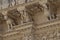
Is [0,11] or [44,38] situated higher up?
[0,11]

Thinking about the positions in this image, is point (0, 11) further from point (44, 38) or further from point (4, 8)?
point (44, 38)

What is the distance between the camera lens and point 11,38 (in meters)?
8.44

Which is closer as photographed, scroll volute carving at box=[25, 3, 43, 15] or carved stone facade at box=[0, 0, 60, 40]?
carved stone facade at box=[0, 0, 60, 40]

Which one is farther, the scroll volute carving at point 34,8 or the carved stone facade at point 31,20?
the scroll volute carving at point 34,8

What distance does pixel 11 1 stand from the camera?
29.4 ft

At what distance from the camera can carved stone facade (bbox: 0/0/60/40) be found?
7844 millimetres

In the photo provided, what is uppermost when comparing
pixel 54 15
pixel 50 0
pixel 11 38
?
pixel 50 0

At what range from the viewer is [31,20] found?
8.22 meters

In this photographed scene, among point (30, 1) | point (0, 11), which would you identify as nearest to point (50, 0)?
point (30, 1)

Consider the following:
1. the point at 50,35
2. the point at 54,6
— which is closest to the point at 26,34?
the point at 50,35

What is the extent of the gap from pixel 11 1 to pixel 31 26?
5.08ft

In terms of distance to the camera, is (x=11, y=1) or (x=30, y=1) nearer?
(x=30, y=1)

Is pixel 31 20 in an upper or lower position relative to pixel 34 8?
lower

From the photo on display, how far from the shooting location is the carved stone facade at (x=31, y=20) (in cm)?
784
